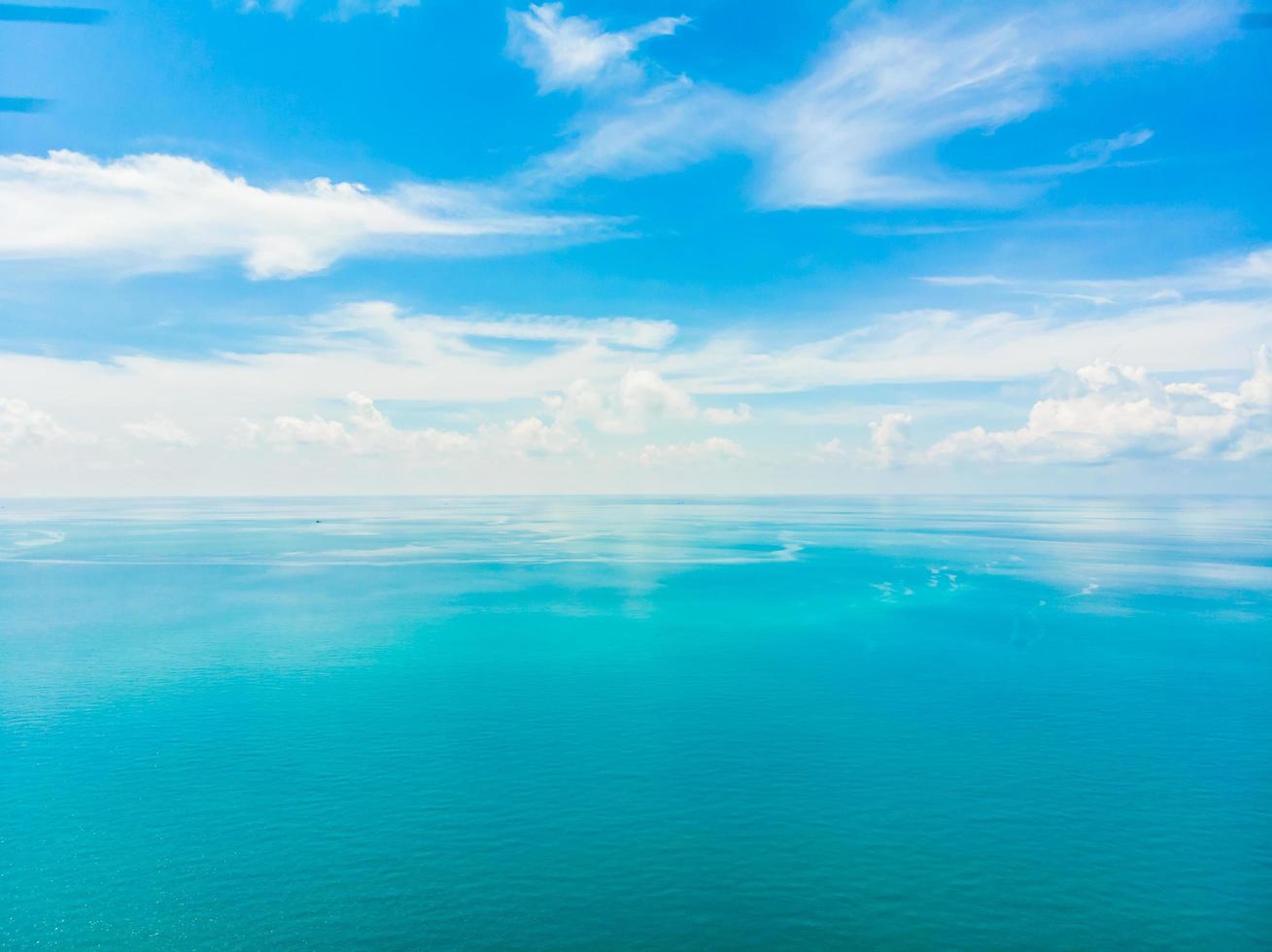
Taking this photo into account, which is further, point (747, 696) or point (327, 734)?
point (747, 696)

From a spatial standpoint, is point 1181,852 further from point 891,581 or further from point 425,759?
point 891,581

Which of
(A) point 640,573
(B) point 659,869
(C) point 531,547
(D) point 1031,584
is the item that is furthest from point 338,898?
(C) point 531,547

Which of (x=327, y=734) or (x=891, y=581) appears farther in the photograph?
(x=891, y=581)

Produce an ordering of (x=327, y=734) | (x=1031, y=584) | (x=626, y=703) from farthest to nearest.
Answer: (x=1031, y=584)
(x=626, y=703)
(x=327, y=734)

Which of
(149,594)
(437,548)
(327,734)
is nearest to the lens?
(327,734)

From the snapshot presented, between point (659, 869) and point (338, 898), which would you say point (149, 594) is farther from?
point (659, 869)

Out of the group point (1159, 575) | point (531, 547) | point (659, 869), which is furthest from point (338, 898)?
point (531, 547)
